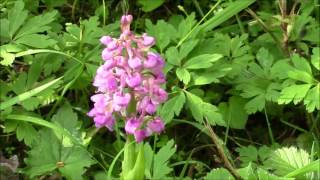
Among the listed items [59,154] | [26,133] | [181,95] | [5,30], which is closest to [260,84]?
[181,95]

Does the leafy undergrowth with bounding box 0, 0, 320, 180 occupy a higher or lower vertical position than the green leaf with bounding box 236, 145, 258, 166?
higher

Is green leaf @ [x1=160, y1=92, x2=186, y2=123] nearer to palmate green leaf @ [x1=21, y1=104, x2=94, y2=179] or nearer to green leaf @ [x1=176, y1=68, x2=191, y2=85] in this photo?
green leaf @ [x1=176, y1=68, x2=191, y2=85]

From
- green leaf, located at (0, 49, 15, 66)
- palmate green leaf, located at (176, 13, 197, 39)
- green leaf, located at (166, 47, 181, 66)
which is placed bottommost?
green leaf, located at (166, 47, 181, 66)

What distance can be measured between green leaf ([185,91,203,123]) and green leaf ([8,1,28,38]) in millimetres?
860

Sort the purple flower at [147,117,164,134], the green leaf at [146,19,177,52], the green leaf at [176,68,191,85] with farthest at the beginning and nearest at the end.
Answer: the green leaf at [146,19,177,52]
the green leaf at [176,68,191,85]
the purple flower at [147,117,164,134]

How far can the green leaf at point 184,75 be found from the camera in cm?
266

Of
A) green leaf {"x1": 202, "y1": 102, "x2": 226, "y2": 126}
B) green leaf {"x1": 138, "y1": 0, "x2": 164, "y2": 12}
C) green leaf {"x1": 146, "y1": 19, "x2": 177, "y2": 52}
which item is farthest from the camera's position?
green leaf {"x1": 138, "y1": 0, "x2": 164, "y2": 12}

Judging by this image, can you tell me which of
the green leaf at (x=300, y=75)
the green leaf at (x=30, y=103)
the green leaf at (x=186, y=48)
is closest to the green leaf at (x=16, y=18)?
the green leaf at (x=30, y=103)

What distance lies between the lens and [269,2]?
11.6ft

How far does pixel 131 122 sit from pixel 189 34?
957 mm

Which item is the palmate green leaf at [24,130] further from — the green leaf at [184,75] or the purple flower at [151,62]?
the purple flower at [151,62]

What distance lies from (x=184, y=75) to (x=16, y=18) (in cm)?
84

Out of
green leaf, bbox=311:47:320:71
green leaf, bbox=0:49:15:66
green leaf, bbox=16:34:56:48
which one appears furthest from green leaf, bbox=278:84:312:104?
green leaf, bbox=0:49:15:66

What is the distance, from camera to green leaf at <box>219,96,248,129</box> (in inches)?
116
